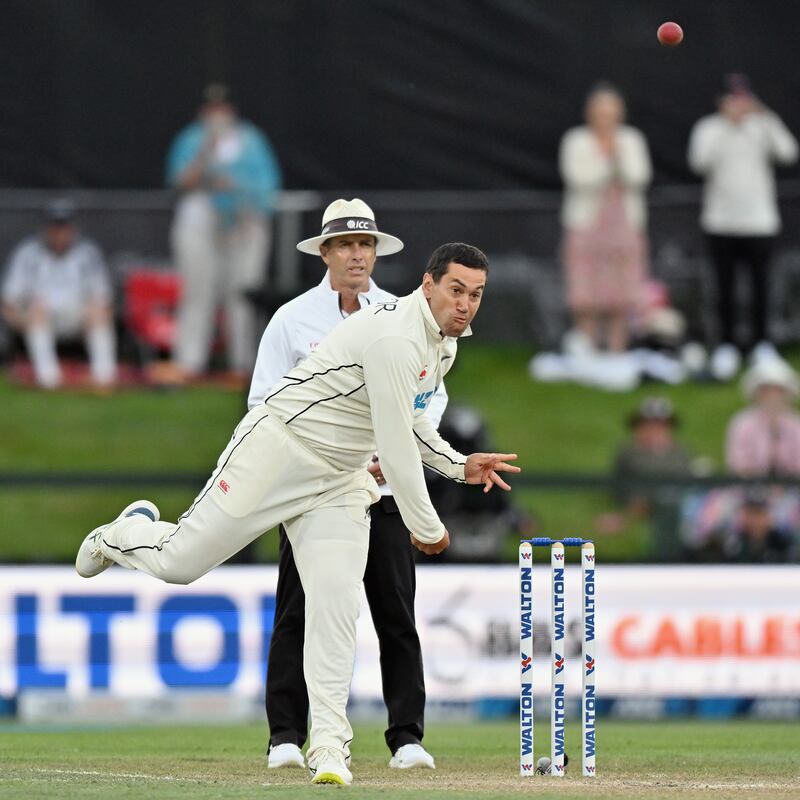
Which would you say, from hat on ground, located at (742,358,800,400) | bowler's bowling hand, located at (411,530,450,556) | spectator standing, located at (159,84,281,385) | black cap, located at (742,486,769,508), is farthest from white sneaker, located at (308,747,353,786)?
spectator standing, located at (159,84,281,385)

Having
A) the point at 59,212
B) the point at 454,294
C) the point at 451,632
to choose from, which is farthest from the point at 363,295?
the point at 59,212

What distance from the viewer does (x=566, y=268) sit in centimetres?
1348

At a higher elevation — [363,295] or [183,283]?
[183,283]

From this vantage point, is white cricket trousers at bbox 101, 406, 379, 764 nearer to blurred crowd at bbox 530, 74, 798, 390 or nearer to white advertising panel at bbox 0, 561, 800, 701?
white advertising panel at bbox 0, 561, 800, 701

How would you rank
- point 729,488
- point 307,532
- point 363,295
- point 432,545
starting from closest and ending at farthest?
1. point 432,545
2. point 307,532
3. point 363,295
4. point 729,488

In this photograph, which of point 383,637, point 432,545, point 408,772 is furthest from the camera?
point 383,637

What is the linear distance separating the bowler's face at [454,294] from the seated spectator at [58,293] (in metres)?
7.42

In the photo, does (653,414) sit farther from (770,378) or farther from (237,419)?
(237,419)

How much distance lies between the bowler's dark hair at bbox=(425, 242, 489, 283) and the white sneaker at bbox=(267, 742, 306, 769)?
1813 mm

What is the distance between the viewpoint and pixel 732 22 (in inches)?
564

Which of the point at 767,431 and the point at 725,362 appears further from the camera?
the point at 725,362

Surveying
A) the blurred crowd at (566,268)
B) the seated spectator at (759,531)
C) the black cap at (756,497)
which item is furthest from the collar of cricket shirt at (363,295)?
the blurred crowd at (566,268)

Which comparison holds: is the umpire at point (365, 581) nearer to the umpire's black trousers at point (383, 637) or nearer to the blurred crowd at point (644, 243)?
the umpire's black trousers at point (383, 637)

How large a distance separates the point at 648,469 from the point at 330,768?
20.3ft
